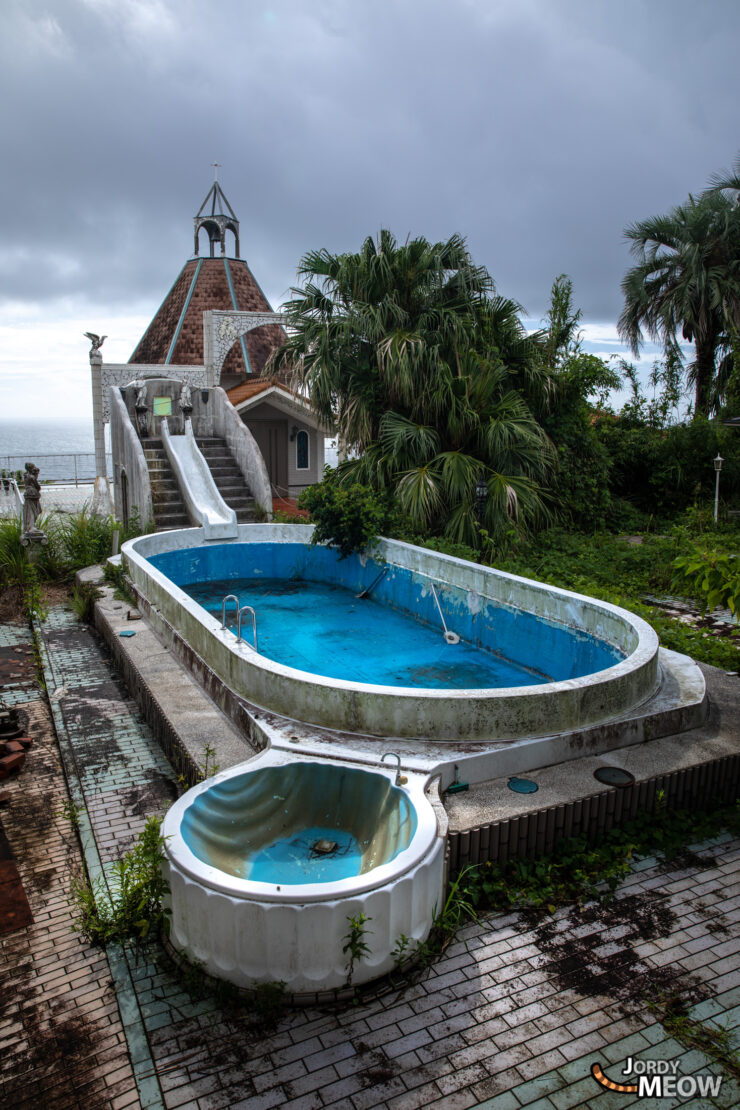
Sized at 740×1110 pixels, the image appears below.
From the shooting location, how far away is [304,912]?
118 inches

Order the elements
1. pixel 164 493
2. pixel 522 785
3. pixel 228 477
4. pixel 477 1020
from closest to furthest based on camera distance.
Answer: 1. pixel 477 1020
2. pixel 522 785
3. pixel 164 493
4. pixel 228 477

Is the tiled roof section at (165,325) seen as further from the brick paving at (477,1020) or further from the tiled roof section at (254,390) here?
the brick paving at (477,1020)

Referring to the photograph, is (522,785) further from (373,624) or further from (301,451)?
(301,451)

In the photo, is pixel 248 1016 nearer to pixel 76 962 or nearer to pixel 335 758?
pixel 76 962

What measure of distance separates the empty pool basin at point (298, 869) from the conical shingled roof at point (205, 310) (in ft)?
52.9

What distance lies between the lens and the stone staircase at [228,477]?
13367 mm

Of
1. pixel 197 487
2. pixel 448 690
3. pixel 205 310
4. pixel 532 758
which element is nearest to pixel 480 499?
pixel 197 487

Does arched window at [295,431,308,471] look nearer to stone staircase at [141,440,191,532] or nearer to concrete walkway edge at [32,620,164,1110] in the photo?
stone staircase at [141,440,191,532]

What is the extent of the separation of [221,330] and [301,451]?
15.0ft

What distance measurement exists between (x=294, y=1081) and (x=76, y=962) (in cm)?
124

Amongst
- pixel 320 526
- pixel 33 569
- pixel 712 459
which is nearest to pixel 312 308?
pixel 320 526

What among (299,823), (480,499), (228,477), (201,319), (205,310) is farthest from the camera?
(201,319)

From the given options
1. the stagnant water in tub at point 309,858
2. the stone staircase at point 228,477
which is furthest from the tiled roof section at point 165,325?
the stagnant water in tub at point 309,858

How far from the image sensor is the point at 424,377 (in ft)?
37.3
